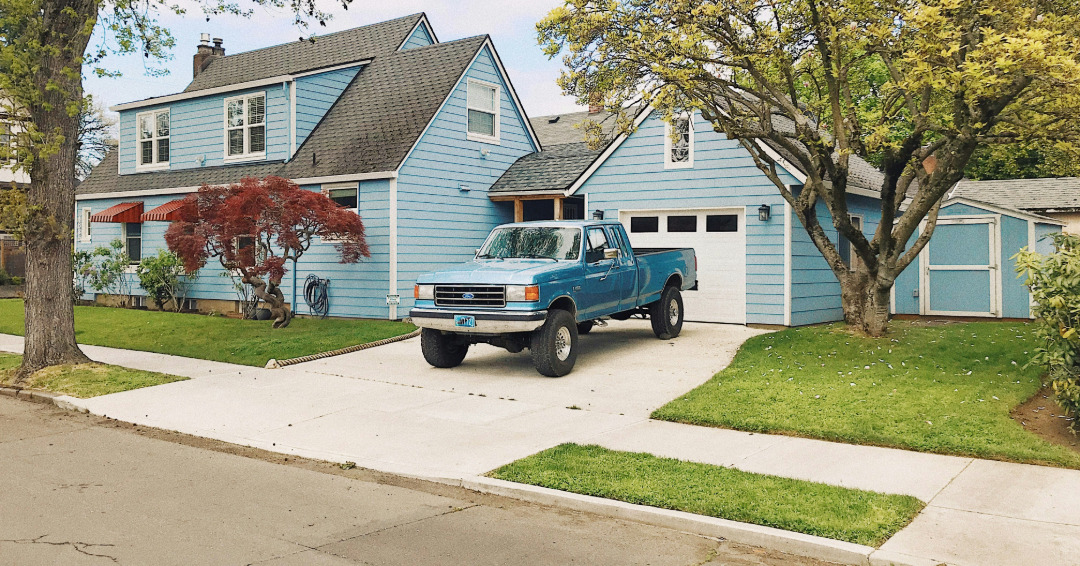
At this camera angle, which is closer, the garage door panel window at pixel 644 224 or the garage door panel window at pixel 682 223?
the garage door panel window at pixel 682 223

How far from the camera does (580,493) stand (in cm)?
638

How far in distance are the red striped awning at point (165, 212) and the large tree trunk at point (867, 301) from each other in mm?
15873

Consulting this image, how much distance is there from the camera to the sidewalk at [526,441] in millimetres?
5492

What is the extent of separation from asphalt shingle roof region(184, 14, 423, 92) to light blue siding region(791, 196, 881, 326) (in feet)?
38.9

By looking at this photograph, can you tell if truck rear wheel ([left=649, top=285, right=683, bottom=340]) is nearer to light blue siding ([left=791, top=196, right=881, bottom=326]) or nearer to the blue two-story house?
light blue siding ([left=791, top=196, right=881, bottom=326])

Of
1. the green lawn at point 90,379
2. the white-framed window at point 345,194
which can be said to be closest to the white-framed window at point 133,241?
the white-framed window at point 345,194

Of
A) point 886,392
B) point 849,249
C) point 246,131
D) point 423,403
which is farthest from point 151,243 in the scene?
point 886,392

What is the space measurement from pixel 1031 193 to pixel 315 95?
20691mm

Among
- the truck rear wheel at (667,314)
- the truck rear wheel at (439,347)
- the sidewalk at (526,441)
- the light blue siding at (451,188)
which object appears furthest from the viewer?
the light blue siding at (451,188)

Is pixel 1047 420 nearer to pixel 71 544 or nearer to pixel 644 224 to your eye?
pixel 71 544

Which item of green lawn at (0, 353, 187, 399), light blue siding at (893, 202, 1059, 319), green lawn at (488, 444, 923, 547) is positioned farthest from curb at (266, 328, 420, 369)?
light blue siding at (893, 202, 1059, 319)

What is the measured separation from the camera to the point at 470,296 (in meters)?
11.4

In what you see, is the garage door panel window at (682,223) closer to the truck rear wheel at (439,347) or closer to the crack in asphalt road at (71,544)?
the truck rear wheel at (439,347)

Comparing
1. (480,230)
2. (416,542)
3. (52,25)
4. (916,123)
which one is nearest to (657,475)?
(416,542)
